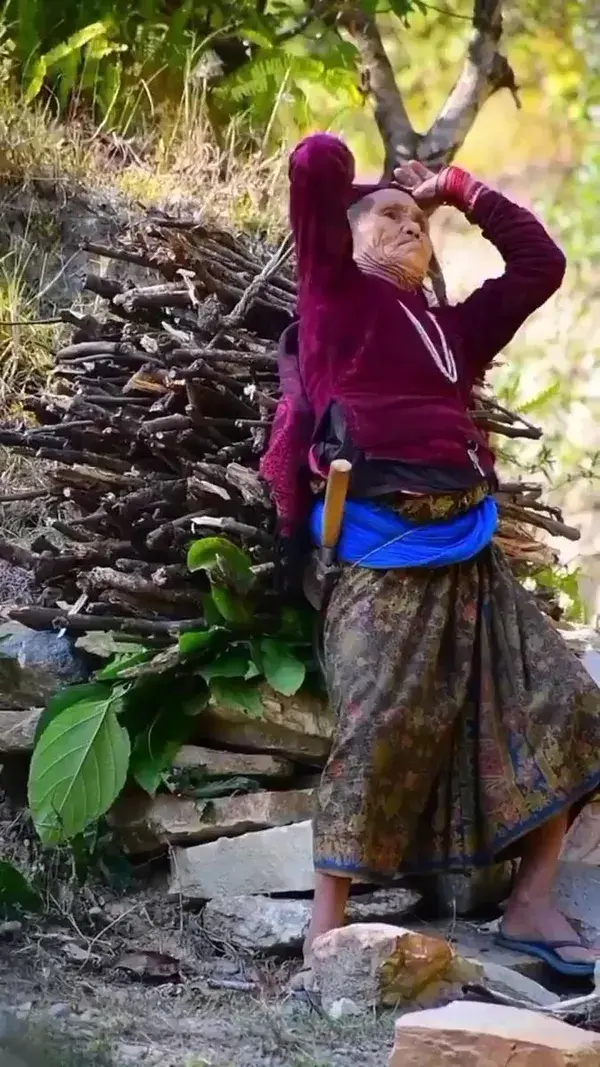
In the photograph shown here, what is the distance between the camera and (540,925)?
2.07 metres

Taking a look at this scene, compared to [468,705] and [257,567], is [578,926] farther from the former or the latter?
[257,567]

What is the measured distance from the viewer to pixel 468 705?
211 centimetres

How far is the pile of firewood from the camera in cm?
238

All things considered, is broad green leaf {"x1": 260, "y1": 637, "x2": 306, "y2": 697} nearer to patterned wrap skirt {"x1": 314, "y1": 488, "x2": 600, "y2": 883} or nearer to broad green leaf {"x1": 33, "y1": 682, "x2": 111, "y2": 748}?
patterned wrap skirt {"x1": 314, "y1": 488, "x2": 600, "y2": 883}

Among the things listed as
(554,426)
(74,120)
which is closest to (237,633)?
(74,120)

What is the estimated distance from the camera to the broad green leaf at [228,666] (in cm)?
227

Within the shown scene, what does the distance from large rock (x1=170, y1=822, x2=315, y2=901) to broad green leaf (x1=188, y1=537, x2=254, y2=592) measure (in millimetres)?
481

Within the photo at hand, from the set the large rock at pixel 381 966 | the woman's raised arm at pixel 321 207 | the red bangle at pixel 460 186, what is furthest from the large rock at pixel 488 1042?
the red bangle at pixel 460 186

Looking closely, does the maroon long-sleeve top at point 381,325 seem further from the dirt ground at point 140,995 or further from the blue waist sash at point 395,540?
the dirt ground at point 140,995

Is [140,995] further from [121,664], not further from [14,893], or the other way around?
[121,664]

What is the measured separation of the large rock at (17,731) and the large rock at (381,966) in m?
0.92

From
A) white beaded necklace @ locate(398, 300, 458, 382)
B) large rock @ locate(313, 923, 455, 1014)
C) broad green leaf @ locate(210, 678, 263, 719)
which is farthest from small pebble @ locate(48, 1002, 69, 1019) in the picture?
white beaded necklace @ locate(398, 300, 458, 382)

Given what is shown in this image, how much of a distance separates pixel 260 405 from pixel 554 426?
3024 mm

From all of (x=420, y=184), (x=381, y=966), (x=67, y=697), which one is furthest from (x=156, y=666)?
(x=420, y=184)
